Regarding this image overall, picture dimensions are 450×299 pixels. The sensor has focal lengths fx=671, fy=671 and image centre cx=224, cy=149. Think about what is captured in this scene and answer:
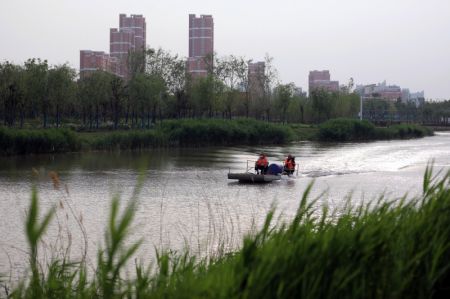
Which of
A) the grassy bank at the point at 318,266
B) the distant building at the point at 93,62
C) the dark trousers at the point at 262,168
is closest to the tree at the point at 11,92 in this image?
the dark trousers at the point at 262,168

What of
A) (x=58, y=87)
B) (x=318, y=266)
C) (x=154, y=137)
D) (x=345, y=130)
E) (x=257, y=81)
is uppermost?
(x=257, y=81)

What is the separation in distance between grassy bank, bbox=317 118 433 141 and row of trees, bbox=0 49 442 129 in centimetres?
984

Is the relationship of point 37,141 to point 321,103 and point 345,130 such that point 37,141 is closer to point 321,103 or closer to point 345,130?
point 345,130

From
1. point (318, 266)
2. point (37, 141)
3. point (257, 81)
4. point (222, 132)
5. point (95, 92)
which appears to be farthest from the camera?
point (257, 81)

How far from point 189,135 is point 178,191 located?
2693 cm

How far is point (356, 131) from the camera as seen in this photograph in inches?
2783

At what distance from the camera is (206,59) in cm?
7644

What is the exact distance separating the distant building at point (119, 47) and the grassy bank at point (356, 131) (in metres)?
28.7

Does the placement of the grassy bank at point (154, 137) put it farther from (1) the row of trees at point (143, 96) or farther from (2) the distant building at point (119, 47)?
(2) the distant building at point (119, 47)

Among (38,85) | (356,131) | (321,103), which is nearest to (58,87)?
(38,85)

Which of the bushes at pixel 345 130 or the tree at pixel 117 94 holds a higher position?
the tree at pixel 117 94

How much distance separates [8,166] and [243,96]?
5154cm

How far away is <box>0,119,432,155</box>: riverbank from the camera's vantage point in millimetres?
37562

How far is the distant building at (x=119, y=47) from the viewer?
97.1m
